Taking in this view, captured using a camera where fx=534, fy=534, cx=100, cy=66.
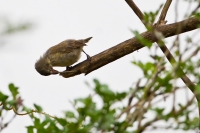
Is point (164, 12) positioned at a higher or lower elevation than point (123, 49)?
higher

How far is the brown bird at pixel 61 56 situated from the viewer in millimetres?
3746

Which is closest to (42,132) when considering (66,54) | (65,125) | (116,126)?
(65,125)

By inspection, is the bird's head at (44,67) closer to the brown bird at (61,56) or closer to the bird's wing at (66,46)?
the brown bird at (61,56)

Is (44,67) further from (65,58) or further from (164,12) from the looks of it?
(164,12)

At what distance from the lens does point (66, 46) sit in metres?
3.90

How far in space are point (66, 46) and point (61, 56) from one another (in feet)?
0.30

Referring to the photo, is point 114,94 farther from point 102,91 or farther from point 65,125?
point 65,125

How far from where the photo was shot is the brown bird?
12.3 ft

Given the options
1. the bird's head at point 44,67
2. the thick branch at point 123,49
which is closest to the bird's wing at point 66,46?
the bird's head at point 44,67

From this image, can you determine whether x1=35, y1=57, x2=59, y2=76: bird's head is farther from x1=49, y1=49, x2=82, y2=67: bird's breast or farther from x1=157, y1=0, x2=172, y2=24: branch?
x1=157, y1=0, x2=172, y2=24: branch

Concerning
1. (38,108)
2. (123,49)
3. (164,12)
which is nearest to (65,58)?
(123,49)

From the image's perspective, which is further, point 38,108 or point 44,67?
point 44,67

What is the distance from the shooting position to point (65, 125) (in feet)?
4.51

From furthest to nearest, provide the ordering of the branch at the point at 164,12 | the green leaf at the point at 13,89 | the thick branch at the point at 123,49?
the branch at the point at 164,12 → the thick branch at the point at 123,49 → the green leaf at the point at 13,89
